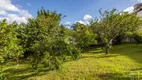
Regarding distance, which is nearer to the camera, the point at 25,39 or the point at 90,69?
the point at 90,69

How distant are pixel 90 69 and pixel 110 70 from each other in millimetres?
1416

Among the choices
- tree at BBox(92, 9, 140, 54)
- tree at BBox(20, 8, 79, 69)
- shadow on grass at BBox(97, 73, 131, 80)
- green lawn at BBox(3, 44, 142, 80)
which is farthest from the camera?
tree at BBox(92, 9, 140, 54)

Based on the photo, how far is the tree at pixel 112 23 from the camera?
16922 mm

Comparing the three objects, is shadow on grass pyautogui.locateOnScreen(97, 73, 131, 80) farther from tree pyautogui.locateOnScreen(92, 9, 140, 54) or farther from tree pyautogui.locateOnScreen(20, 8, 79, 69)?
tree pyautogui.locateOnScreen(92, 9, 140, 54)

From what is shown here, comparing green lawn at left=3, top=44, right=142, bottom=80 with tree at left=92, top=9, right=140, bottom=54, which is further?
tree at left=92, top=9, right=140, bottom=54

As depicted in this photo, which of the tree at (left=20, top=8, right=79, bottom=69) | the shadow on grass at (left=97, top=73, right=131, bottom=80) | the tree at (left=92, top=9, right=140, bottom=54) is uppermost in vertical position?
the tree at (left=92, top=9, right=140, bottom=54)

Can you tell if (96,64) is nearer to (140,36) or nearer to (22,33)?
(22,33)

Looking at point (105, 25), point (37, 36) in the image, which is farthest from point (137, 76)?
point (105, 25)

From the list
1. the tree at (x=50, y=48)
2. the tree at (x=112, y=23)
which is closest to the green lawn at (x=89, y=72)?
the tree at (x=50, y=48)

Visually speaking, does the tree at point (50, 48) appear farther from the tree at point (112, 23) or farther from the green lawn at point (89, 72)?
the tree at point (112, 23)

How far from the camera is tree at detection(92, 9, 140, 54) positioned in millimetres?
16922

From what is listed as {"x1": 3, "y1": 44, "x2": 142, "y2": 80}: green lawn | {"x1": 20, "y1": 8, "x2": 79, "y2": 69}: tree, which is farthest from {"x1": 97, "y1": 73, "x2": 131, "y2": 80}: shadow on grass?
{"x1": 20, "y1": 8, "x2": 79, "y2": 69}: tree

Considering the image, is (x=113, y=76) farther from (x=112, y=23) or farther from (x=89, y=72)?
(x=112, y=23)

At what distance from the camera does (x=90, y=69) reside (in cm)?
1153
